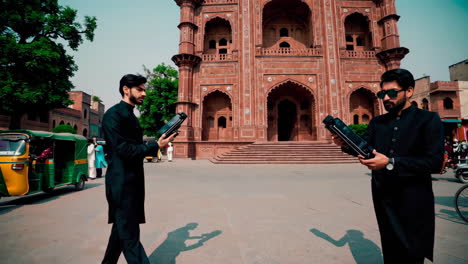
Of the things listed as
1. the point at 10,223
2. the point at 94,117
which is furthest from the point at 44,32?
the point at 94,117

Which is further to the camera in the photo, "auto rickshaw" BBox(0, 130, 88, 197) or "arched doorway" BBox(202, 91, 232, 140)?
"arched doorway" BBox(202, 91, 232, 140)

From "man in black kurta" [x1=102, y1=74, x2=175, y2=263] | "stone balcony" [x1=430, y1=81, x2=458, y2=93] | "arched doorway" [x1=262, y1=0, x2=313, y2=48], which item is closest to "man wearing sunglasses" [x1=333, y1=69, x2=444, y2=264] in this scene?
"man in black kurta" [x1=102, y1=74, x2=175, y2=263]

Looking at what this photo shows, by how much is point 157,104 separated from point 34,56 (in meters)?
12.8

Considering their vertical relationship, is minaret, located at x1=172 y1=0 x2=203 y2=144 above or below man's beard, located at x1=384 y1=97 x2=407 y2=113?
above

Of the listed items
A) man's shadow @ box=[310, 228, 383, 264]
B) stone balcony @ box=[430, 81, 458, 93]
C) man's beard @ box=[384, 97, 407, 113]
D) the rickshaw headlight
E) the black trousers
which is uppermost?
stone balcony @ box=[430, 81, 458, 93]

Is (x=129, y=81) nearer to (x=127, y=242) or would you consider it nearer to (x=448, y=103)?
(x=127, y=242)

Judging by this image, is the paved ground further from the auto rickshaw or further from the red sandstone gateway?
the red sandstone gateway

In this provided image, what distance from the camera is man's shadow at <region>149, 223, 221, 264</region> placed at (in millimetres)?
2209

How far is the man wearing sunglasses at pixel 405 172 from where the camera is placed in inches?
53.9

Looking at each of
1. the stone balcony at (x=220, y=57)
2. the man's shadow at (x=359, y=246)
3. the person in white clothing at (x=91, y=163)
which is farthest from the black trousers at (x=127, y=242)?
the stone balcony at (x=220, y=57)

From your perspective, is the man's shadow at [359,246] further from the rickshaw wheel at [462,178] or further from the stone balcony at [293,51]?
the stone balcony at [293,51]

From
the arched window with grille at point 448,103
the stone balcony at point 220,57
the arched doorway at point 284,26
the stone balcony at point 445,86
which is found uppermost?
the arched doorway at point 284,26

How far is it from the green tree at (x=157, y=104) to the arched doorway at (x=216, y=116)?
736cm

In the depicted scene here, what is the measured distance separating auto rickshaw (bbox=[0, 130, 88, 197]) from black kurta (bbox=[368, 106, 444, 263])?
19.7 feet
